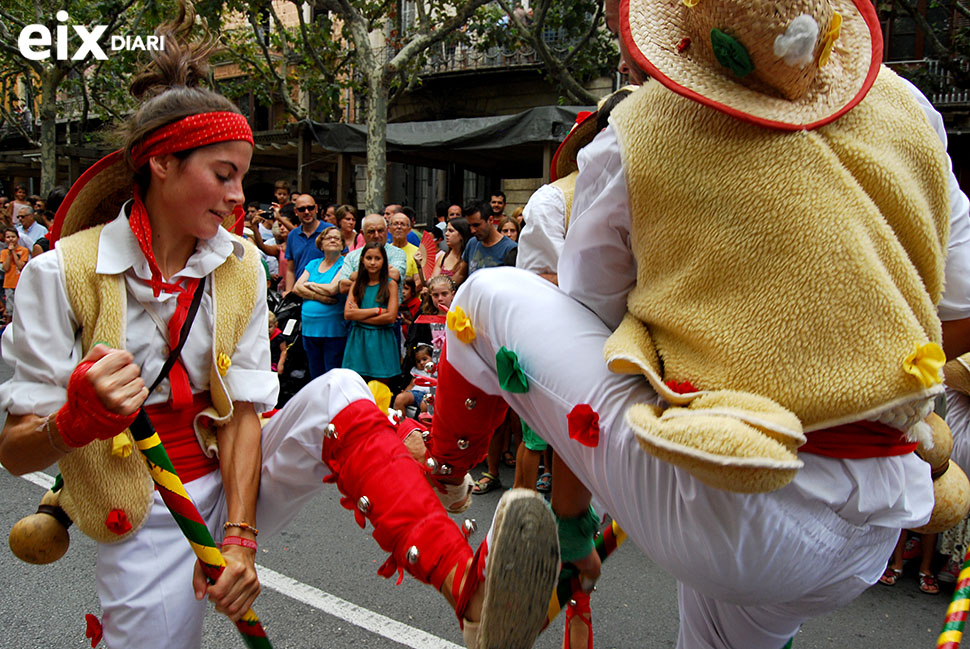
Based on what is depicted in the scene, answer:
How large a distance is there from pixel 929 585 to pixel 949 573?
134mm

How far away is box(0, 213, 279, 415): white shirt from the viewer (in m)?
1.87

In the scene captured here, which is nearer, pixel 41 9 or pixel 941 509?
pixel 941 509

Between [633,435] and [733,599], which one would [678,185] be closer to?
[633,435]

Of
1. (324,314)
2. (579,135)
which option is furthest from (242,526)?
(324,314)

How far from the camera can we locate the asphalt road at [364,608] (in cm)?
321

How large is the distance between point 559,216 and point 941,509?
1709mm

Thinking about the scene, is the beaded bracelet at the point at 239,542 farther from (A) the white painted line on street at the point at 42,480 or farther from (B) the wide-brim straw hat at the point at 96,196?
(A) the white painted line on street at the point at 42,480

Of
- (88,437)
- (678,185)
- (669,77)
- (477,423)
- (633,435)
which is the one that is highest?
(669,77)

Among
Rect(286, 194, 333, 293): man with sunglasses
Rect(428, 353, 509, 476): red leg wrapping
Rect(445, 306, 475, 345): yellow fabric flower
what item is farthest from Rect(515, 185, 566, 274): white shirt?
Rect(286, 194, 333, 293): man with sunglasses

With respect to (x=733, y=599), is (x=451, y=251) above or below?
below

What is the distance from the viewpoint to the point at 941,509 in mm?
1799

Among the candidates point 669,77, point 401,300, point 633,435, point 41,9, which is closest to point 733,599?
point 633,435

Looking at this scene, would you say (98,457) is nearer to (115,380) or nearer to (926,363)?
(115,380)

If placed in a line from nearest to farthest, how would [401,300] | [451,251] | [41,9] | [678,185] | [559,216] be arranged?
[678,185], [559,216], [401,300], [451,251], [41,9]
